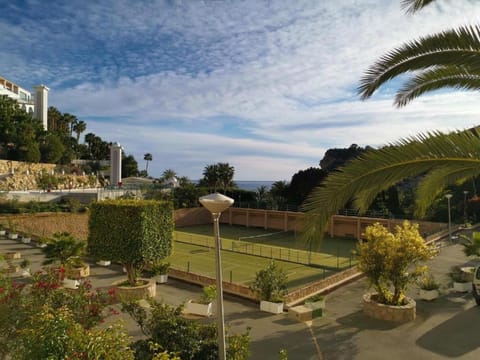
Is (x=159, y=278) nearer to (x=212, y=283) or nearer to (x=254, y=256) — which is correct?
(x=212, y=283)

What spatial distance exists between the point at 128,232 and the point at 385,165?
11.7 m

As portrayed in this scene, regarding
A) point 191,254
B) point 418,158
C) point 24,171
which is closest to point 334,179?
point 418,158

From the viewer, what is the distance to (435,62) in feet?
20.3

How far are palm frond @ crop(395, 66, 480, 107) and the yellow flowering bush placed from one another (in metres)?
5.30

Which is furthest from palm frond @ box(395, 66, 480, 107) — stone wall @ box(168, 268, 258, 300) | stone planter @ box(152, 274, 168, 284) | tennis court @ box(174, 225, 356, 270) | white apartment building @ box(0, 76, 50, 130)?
white apartment building @ box(0, 76, 50, 130)

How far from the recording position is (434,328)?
11.3 metres

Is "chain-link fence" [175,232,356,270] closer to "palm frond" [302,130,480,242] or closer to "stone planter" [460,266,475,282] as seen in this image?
"stone planter" [460,266,475,282]

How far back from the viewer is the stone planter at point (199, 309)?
12469 millimetres

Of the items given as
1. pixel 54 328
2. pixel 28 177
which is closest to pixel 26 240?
pixel 54 328

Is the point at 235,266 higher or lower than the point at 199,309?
lower

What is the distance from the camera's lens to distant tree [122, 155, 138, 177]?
79.8 meters

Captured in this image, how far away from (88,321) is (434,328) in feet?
31.3

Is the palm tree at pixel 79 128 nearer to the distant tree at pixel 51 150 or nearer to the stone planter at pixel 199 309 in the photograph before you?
the distant tree at pixel 51 150

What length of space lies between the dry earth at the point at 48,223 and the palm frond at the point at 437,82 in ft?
95.2
